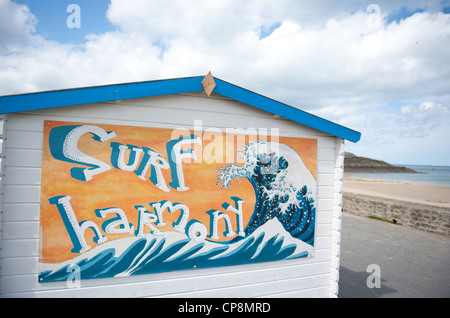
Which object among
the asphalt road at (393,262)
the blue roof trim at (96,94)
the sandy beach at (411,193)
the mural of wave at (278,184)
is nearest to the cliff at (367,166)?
the sandy beach at (411,193)

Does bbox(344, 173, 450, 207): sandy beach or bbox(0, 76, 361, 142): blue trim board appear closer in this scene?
bbox(0, 76, 361, 142): blue trim board

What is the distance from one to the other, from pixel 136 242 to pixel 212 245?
926mm

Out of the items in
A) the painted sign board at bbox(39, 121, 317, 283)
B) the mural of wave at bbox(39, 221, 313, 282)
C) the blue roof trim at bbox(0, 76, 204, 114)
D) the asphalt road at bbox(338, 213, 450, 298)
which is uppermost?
the blue roof trim at bbox(0, 76, 204, 114)

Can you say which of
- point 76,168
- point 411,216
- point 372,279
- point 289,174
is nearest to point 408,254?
point 372,279

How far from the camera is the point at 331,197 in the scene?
13.1ft

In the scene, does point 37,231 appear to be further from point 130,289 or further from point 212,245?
point 212,245

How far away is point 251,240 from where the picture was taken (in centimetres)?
355

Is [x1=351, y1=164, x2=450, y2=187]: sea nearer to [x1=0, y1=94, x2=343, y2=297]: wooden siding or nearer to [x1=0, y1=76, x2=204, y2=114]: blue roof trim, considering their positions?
[x1=0, y1=94, x2=343, y2=297]: wooden siding

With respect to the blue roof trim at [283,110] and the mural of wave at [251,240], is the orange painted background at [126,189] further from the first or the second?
the blue roof trim at [283,110]

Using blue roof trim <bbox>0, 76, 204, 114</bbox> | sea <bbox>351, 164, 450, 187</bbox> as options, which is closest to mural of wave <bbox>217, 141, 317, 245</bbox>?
blue roof trim <bbox>0, 76, 204, 114</bbox>

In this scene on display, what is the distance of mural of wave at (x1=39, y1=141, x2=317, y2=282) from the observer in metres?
2.99

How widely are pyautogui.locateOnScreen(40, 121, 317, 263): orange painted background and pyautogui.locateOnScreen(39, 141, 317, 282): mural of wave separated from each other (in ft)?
0.40

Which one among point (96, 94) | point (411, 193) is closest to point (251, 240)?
point (96, 94)

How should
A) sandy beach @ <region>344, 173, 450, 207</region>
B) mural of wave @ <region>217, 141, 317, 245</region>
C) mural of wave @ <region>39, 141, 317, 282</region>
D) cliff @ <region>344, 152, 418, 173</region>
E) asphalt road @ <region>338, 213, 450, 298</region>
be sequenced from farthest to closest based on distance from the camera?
cliff @ <region>344, 152, 418, 173</region>
sandy beach @ <region>344, 173, 450, 207</region>
asphalt road @ <region>338, 213, 450, 298</region>
mural of wave @ <region>217, 141, 317, 245</region>
mural of wave @ <region>39, 141, 317, 282</region>
